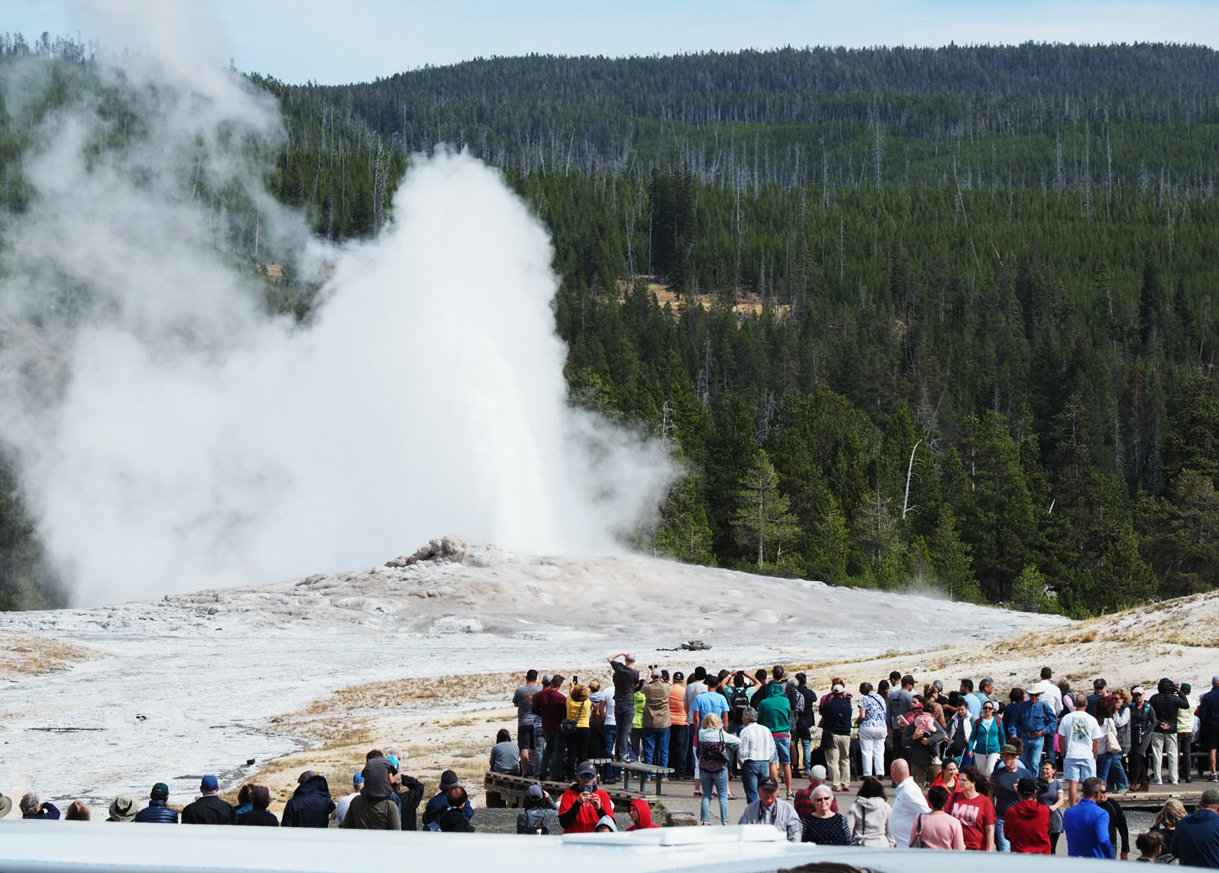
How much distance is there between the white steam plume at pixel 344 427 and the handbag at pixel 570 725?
123 ft

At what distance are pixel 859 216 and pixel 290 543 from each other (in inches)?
3930

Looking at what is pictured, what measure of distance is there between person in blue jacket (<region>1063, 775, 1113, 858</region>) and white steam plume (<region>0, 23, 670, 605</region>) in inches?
1731

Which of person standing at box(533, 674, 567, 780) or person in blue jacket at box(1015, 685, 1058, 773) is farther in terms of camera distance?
person standing at box(533, 674, 567, 780)

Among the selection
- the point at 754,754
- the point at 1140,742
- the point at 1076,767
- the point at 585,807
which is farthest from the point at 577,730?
the point at 585,807

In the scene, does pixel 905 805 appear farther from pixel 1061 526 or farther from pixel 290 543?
pixel 1061 526

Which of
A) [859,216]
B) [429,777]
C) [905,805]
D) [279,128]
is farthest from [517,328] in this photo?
[279,128]

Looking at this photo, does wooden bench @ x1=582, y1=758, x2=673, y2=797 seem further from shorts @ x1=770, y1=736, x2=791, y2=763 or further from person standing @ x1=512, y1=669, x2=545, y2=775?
shorts @ x1=770, y1=736, x2=791, y2=763

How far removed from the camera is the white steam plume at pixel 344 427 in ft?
183

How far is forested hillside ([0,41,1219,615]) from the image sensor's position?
65.6 metres

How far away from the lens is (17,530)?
2687 inches

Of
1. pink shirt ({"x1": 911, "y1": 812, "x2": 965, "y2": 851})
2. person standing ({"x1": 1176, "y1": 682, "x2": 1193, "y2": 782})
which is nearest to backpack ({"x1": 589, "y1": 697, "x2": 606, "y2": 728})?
person standing ({"x1": 1176, "y1": 682, "x2": 1193, "y2": 782})

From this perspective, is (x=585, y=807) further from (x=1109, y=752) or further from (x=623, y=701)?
(x=1109, y=752)

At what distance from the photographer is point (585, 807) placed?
9297mm

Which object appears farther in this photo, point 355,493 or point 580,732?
point 355,493
